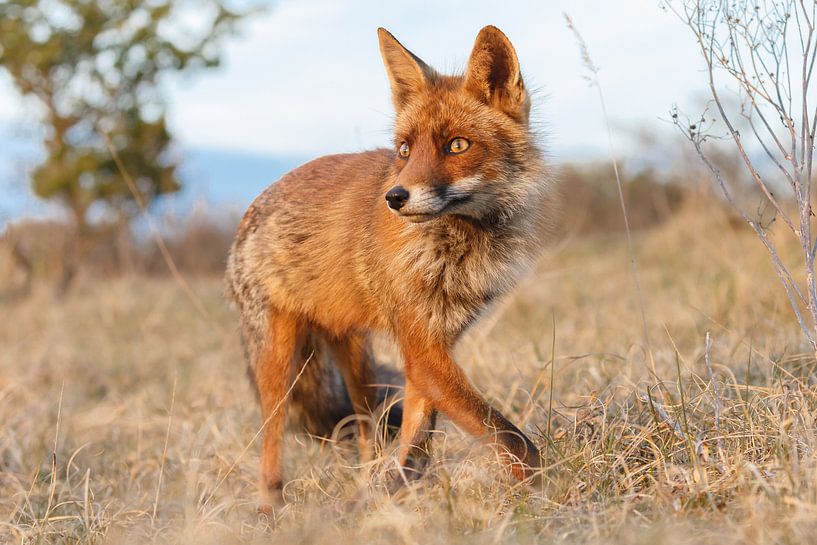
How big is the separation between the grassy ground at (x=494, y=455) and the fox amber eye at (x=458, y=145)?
92cm

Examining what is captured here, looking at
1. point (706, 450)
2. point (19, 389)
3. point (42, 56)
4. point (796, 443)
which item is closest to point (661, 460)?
point (706, 450)

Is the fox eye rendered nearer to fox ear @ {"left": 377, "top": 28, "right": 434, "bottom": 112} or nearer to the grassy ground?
fox ear @ {"left": 377, "top": 28, "right": 434, "bottom": 112}

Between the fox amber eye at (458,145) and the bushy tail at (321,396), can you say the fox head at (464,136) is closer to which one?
the fox amber eye at (458,145)

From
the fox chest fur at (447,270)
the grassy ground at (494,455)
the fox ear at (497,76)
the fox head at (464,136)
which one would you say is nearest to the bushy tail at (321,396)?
the grassy ground at (494,455)

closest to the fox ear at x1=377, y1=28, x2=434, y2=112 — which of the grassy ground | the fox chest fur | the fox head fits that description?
the fox head

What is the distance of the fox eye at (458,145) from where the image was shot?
10.2ft

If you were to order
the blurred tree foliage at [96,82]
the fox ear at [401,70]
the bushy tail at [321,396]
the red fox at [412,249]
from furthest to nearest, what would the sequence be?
1. the blurred tree foliage at [96,82]
2. the bushy tail at [321,396]
3. the fox ear at [401,70]
4. the red fox at [412,249]

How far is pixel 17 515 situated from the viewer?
11.6 ft

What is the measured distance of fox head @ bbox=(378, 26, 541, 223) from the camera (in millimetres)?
2957

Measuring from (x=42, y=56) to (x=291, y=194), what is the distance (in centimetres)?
1056

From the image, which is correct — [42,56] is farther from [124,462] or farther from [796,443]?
[796,443]

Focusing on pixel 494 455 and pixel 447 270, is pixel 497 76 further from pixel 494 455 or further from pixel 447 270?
pixel 494 455

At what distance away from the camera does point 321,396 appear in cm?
425

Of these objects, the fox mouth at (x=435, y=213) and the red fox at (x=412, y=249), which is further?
the red fox at (x=412, y=249)
